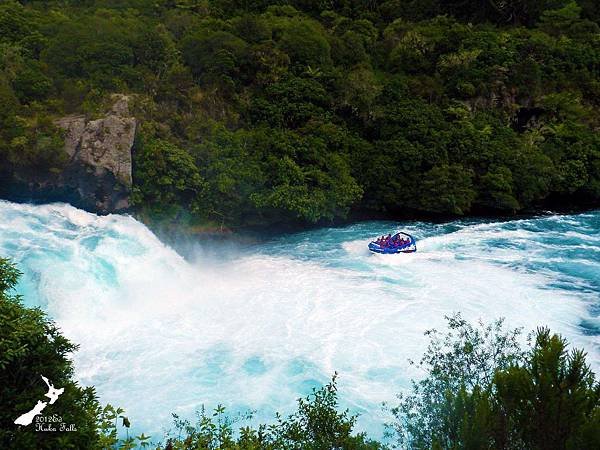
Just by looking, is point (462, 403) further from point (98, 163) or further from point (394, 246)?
point (98, 163)

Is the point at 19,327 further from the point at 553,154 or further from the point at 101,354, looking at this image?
the point at 553,154

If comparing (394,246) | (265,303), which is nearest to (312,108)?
(394,246)

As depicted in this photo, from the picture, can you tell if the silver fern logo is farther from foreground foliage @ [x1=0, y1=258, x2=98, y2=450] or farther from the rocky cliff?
the rocky cliff

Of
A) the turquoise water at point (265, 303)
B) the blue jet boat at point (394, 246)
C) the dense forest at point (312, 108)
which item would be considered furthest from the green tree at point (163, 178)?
the blue jet boat at point (394, 246)

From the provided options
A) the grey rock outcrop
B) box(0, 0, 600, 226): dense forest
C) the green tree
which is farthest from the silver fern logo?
the green tree

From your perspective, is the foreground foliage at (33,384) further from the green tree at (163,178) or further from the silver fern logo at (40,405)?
the green tree at (163,178)
